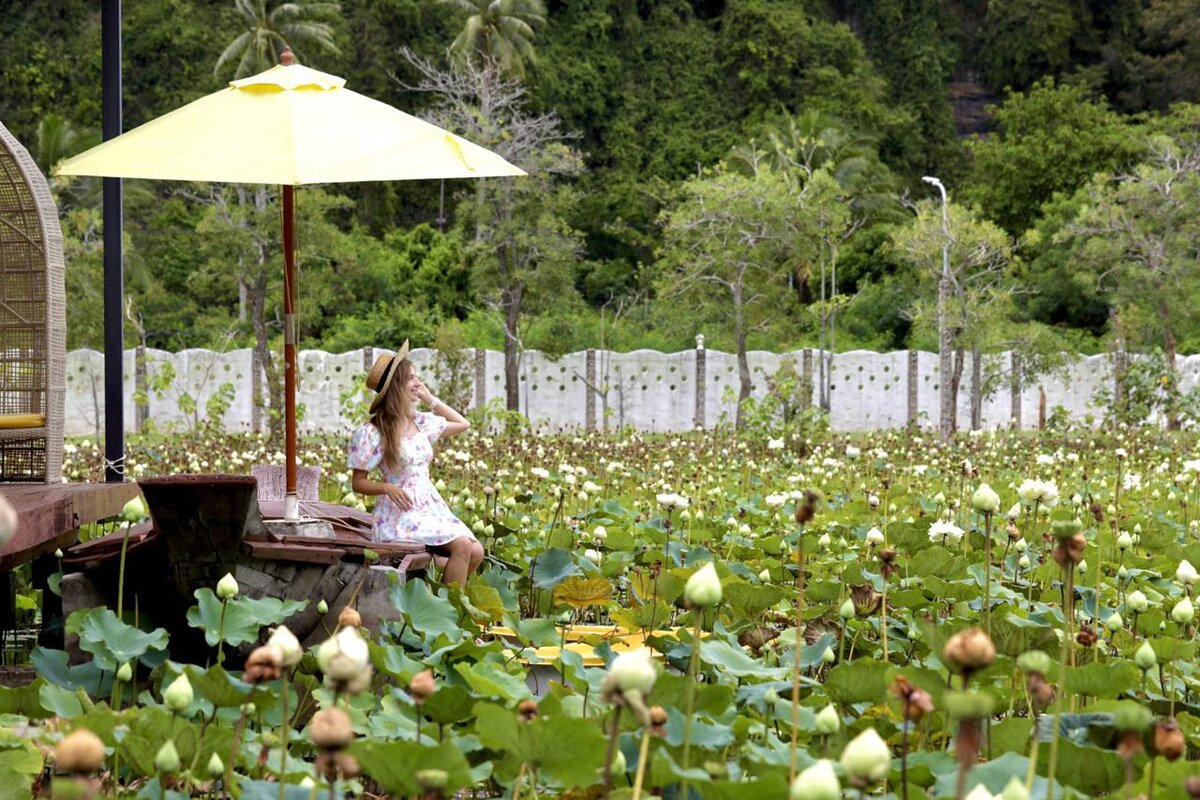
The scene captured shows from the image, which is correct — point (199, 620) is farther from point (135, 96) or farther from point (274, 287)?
point (135, 96)

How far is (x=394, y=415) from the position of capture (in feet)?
12.8

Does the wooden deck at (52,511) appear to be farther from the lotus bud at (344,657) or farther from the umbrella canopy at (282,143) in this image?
the lotus bud at (344,657)

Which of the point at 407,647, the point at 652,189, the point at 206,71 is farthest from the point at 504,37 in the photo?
the point at 407,647

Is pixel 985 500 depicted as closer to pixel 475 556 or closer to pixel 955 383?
pixel 475 556

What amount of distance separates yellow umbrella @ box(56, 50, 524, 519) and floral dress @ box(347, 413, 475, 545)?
21 centimetres

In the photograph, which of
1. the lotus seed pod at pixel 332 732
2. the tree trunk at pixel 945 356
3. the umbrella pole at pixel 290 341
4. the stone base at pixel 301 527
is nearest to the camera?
the lotus seed pod at pixel 332 732

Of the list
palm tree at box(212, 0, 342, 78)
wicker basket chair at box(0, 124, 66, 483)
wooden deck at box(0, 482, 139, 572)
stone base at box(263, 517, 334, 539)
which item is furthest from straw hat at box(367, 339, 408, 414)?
palm tree at box(212, 0, 342, 78)

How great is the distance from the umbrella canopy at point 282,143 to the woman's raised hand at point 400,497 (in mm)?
837

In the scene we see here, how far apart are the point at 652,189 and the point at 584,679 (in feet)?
85.5

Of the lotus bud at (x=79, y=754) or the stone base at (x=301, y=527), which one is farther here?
the stone base at (x=301, y=527)

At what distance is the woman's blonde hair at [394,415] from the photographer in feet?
12.6

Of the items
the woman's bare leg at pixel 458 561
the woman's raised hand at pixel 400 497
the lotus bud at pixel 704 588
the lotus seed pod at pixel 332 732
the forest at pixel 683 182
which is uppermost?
the forest at pixel 683 182

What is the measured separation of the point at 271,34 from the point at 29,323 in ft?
76.9

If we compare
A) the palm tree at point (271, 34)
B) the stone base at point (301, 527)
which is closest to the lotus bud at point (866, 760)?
→ the stone base at point (301, 527)
